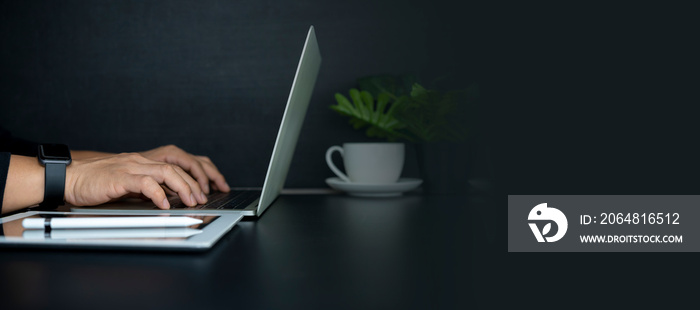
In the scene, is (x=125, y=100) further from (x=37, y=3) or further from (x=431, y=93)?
(x=431, y=93)

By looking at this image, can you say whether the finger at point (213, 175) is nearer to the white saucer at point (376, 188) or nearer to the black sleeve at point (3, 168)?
→ the white saucer at point (376, 188)

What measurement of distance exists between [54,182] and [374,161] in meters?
0.60

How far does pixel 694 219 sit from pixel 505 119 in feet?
1.23

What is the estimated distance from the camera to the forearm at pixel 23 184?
0.66 metres

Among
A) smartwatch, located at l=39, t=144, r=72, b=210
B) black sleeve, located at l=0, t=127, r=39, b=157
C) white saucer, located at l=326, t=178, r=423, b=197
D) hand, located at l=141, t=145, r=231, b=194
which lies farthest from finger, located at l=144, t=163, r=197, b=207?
black sleeve, located at l=0, t=127, r=39, b=157

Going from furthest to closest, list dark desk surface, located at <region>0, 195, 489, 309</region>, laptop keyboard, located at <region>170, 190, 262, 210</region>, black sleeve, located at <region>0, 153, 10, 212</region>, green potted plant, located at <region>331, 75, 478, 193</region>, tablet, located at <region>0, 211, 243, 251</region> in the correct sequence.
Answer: green potted plant, located at <region>331, 75, 478, 193</region> → laptop keyboard, located at <region>170, 190, 262, 210</region> → black sleeve, located at <region>0, 153, 10, 212</region> → tablet, located at <region>0, 211, 243, 251</region> → dark desk surface, located at <region>0, 195, 489, 309</region>

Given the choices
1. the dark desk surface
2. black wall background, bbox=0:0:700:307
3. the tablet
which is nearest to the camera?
the dark desk surface

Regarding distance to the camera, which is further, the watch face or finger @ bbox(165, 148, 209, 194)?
finger @ bbox(165, 148, 209, 194)

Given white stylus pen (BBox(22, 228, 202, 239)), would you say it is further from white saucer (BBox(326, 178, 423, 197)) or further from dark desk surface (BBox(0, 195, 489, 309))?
white saucer (BBox(326, 178, 423, 197))

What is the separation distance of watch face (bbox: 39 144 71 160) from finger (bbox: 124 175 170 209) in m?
0.12

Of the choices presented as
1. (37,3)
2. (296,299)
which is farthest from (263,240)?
(37,3)

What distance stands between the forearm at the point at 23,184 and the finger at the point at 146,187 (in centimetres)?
14

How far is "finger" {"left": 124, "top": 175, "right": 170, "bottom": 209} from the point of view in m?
0.66

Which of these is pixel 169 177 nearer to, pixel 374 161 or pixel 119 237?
pixel 119 237
